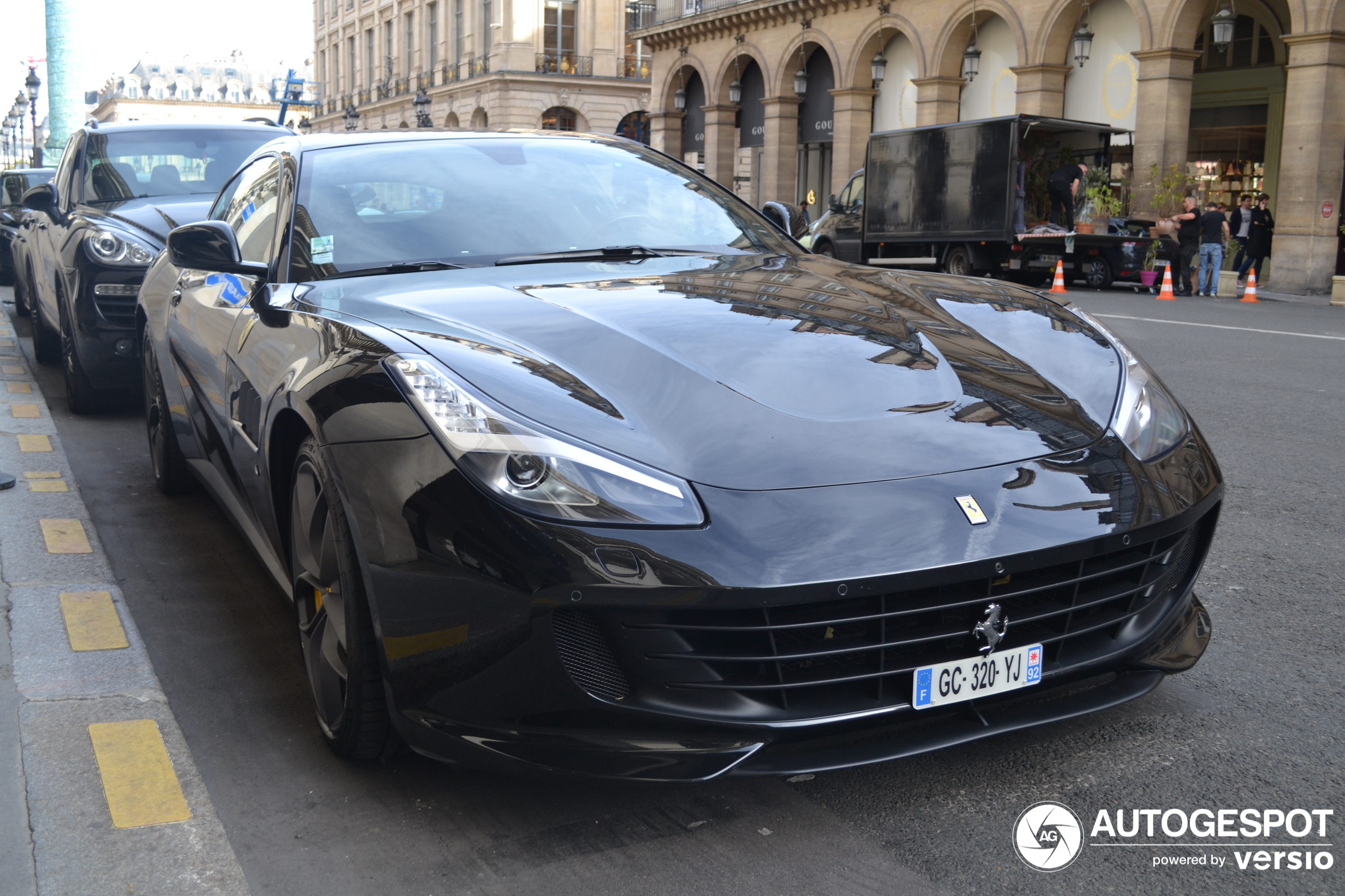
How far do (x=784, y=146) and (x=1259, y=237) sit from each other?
1749 centimetres

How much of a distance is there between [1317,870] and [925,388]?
1130mm

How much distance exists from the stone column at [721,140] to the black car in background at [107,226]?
1266 inches

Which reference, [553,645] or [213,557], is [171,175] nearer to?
[213,557]

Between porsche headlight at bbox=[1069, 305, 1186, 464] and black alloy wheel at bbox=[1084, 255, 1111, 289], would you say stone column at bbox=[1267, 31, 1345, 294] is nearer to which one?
black alloy wheel at bbox=[1084, 255, 1111, 289]

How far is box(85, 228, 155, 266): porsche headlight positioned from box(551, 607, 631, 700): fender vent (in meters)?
5.72

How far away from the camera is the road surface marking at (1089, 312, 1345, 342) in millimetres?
12664

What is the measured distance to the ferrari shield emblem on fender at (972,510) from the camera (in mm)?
2346

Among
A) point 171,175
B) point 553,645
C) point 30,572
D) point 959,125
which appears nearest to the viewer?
point 553,645

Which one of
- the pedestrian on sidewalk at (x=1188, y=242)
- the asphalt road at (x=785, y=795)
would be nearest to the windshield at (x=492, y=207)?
the asphalt road at (x=785, y=795)

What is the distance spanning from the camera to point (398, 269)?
11.4 ft

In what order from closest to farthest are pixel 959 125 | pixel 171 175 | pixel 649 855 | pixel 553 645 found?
pixel 553 645 → pixel 649 855 → pixel 171 175 → pixel 959 125

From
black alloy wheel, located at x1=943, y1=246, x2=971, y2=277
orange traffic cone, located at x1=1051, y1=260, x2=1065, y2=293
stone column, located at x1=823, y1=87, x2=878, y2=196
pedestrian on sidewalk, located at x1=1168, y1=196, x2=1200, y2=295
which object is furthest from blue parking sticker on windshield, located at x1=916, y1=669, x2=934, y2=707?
stone column, located at x1=823, y1=87, x2=878, y2=196

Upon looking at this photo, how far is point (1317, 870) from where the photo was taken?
A: 2295 millimetres

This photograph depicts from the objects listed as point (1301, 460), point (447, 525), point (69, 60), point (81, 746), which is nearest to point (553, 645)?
point (447, 525)
